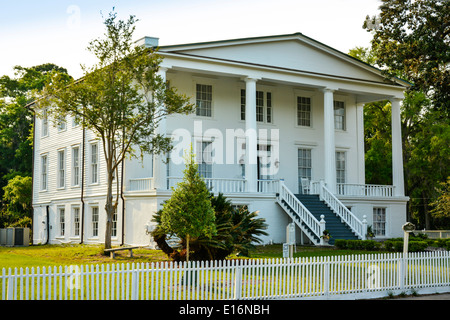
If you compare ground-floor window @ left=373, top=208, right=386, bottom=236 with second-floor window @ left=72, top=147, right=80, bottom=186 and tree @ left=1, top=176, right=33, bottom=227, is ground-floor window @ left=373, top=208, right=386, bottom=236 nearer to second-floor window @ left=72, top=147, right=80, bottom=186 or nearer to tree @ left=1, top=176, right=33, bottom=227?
second-floor window @ left=72, top=147, right=80, bottom=186

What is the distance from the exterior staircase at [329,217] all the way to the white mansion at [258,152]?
0.06m

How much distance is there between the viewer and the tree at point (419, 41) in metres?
26.7

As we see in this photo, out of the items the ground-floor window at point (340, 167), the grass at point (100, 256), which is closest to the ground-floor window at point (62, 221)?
the grass at point (100, 256)

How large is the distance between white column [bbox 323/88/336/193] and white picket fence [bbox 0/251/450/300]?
48.7ft

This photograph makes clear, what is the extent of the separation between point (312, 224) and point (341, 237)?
1.45 m

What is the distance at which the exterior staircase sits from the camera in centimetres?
2790

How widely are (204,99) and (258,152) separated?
4.30m

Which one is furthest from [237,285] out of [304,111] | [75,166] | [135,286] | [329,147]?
[75,166]

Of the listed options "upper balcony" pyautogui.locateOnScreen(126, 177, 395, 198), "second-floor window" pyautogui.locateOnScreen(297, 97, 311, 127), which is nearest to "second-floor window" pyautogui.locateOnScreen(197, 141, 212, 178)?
"upper balcony" pyautogui.locateOnScreen(126, 177, 395, 198)

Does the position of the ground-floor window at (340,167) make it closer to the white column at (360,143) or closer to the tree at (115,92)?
the white column at (360,143)

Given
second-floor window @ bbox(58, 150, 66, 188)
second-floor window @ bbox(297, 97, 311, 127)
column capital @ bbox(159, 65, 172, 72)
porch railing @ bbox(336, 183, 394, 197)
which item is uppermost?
column capital @ bbox(159, 65, 172, 72)

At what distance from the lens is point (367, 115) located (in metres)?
49.1

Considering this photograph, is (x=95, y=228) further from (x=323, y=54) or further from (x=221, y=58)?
(x=323, y=54)
